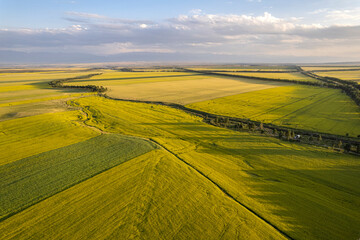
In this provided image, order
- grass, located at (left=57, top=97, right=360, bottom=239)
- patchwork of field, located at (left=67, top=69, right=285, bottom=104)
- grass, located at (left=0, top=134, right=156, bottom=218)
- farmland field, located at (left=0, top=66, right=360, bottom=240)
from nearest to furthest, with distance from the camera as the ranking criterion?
farmland field, located at (left=0, top=66, right=360, bottom=240), grass, located at (left=57, top=97, right=360, bottom=239), grass, located at (left=0, top=134, right=156, bottom=218), patchwork of field, located at (left=67, top=69, right=285, bottom=104)

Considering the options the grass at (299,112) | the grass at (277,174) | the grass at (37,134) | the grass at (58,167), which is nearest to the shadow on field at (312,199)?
the grass at (277,174)

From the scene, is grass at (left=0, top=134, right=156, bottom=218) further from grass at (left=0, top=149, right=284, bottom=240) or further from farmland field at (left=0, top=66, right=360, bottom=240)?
grass at (left=0, top=149, right=284, bottom=240)

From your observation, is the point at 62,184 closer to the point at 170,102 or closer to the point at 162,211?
the point at 162,211

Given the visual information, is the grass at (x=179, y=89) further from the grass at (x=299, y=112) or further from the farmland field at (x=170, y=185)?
the farmland field at (x=170, y=185)

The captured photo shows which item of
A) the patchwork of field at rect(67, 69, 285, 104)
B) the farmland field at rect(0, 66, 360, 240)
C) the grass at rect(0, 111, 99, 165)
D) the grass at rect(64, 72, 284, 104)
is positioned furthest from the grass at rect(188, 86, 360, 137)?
the grass at rect(0, 111, 99, 165)

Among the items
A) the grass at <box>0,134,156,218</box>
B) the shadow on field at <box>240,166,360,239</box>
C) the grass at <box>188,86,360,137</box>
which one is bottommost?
the shadow on field at <box>240,166,360,239</box>

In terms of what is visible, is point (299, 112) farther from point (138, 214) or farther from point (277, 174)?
point (138, 214)

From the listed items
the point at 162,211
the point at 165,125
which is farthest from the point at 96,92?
the point at 162,211

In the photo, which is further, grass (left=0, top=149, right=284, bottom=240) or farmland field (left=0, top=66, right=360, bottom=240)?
farmland field (left=0, top=66, right=360, bottom=240)
